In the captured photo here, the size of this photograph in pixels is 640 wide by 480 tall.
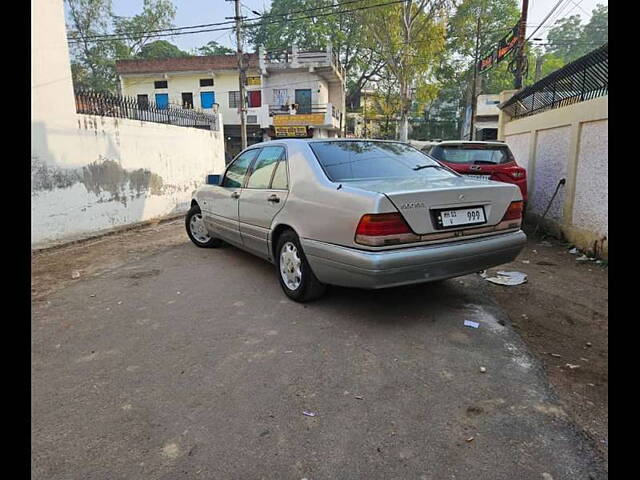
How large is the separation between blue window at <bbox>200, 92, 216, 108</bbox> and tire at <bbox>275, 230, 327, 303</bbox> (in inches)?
1151

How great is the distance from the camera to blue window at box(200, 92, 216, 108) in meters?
30.2

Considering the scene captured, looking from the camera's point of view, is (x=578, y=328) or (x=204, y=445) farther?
(x=578, y=328)

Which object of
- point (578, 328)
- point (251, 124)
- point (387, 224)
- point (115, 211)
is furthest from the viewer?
point (251, 124)

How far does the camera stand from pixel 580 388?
95.1 inches

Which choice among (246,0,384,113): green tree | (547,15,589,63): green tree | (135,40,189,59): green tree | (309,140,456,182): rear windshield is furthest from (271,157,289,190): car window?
(547,15,589,63): green tree

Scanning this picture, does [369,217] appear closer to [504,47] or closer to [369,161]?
[369,161]

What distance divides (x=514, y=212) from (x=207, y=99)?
100 ft

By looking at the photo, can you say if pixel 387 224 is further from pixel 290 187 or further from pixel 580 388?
pixel 580 388

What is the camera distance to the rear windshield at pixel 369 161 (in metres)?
3.62

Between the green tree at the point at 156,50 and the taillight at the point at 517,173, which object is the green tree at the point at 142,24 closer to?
the green tree at the point at 156,50

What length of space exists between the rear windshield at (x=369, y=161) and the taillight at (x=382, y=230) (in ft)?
2.19

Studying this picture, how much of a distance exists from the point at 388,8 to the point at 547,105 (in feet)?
60.5

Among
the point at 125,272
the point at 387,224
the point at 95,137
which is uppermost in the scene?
the point at 95,137
